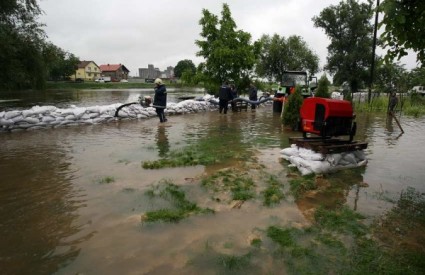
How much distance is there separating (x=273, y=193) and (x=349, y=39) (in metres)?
37.4

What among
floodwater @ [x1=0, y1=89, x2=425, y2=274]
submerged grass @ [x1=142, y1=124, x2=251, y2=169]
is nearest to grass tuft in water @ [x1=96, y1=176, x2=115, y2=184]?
floodwater @ [x1=0, y1=89, x2=425, y2=274]

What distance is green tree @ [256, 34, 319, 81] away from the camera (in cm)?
4214

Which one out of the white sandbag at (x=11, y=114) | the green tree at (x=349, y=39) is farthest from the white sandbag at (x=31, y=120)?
the green tree at (x=349, y=39)

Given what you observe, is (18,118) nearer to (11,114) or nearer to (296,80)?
(11,114)

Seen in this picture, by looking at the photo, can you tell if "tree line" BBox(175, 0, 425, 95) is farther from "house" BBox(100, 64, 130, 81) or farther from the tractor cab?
"house" BBox(100, 64, 130, 81)

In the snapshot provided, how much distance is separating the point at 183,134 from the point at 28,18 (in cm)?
1142

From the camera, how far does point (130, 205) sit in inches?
175

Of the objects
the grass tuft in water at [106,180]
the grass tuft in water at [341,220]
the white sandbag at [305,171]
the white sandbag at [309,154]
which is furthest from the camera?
the white sandbag at [309,154]

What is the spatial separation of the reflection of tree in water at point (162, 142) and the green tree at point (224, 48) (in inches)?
399

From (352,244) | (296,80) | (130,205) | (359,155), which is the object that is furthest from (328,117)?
(296,80)

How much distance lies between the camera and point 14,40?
1442 cm

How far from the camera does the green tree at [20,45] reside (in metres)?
13.9

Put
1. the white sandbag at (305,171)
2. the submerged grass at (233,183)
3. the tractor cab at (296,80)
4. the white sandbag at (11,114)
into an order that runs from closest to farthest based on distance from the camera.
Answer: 1. the submerged grass at (233,183)
2. the white sandbag at (305,171)
3. the white sandbag at (11,114)
4. the tractor cab at (296,80)

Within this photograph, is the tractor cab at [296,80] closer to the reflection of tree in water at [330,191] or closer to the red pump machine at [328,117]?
the red pump machine at [328,117]
